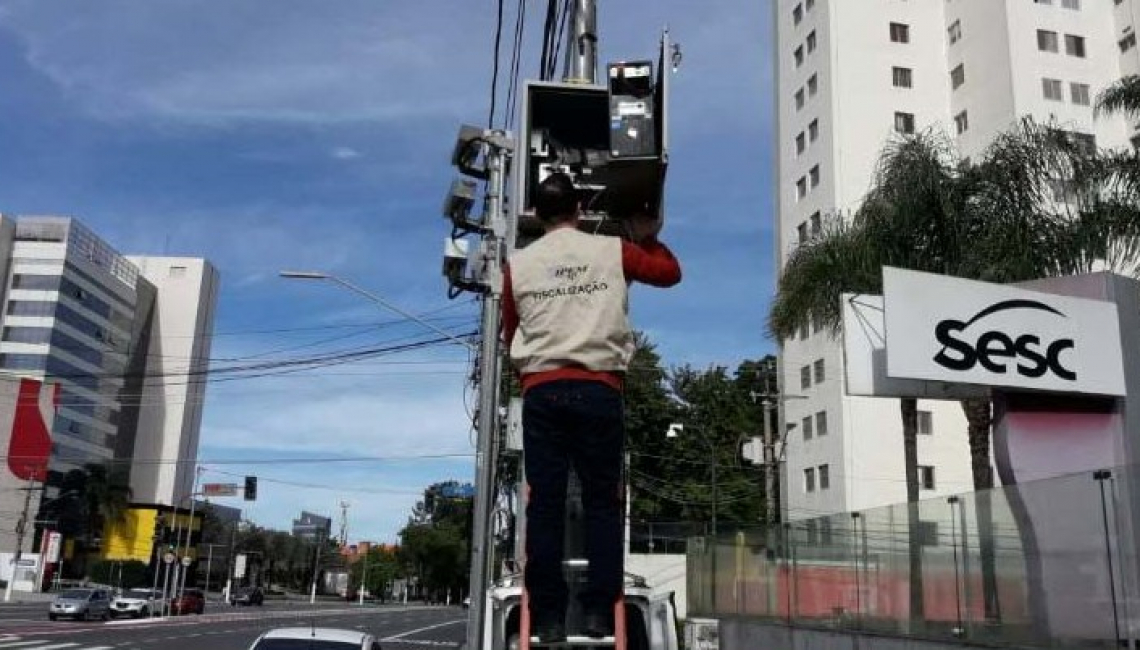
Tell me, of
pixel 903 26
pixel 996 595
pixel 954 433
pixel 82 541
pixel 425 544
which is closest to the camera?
pixel 996 595

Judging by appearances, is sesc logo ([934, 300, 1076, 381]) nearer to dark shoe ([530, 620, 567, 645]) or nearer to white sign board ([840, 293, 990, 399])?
white sign board ([840, 293, 990, 399])

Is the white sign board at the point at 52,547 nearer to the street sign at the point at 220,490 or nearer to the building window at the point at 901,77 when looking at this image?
the street sign at the point at 220,490

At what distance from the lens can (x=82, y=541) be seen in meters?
89.6

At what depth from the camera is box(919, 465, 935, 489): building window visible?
4003cm

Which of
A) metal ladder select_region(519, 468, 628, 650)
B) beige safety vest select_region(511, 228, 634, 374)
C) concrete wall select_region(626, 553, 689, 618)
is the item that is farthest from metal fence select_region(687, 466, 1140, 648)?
concrete wall select_region(626, 553, 689, 618)

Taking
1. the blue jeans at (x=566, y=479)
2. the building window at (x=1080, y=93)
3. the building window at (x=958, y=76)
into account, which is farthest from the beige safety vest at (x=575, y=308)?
the building window at (x=958, y=76)

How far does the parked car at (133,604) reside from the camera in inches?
1804

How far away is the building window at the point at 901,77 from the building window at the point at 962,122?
2.58 metres

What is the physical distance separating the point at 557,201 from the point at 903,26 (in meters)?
47.7

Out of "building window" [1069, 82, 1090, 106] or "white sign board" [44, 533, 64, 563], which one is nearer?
"building window" [1069, 82, 1090, 106]

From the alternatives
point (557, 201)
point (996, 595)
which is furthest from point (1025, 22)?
point (557, 201)

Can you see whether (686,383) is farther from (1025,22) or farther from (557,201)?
(557,201)

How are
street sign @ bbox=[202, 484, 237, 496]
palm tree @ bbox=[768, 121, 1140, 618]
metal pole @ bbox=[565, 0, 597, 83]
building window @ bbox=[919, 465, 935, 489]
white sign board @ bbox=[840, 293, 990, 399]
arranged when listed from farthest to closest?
street sign @ bbox=[202, 484, 237, 496], building window @ bbox=[919, 465, 935, 489], palm tree @ bbox=[768, 121, 1140, 618], white sign board @ bbox=[840, 293, 990, 399], metal pole @ bbox=[565, 0, 597, 83]

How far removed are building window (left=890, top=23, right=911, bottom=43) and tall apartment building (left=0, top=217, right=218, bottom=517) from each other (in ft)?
212
